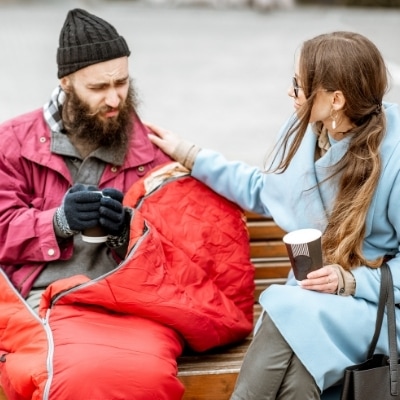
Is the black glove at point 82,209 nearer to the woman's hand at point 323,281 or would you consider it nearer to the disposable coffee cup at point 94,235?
the disposable coffee cup at point 94,235

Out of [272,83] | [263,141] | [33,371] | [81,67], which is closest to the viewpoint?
[33,371]

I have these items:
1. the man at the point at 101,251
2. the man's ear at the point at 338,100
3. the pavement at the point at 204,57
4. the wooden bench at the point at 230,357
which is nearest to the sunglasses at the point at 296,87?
the man's ear at the point at 338,100

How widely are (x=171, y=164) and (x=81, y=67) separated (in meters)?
0.54

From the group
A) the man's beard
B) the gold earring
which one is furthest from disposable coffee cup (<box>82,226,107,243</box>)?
the gold earring

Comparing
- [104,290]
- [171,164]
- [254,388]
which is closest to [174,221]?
[171,164]

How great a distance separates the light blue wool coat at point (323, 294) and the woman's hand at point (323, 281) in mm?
23

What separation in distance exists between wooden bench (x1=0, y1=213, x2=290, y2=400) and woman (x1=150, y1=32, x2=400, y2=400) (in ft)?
0.97

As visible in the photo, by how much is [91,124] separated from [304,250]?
1098mm

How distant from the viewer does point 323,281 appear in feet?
10.2

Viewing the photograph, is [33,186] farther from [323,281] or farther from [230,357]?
[323,281]

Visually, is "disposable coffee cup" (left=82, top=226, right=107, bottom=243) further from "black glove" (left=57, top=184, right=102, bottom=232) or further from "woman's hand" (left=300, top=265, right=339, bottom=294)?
"woman's hand" (left=300, top=265, right=339, bottom=294)

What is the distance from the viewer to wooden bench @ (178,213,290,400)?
11.2 feet

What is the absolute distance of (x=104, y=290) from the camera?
319 cm

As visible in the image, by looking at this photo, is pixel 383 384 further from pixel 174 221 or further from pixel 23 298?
pixel 23 298
